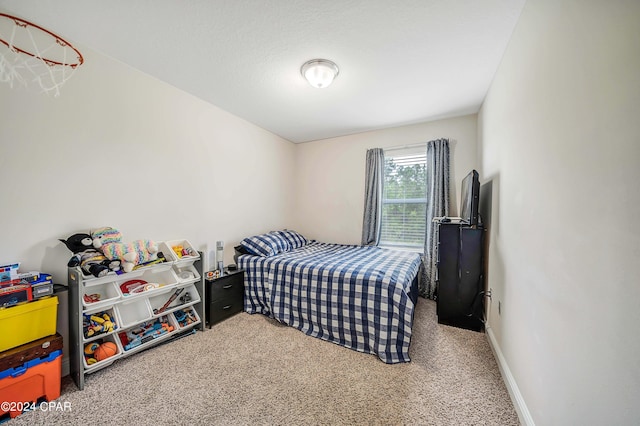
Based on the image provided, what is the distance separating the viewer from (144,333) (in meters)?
2.02

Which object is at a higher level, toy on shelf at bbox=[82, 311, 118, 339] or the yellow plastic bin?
the yellow plastic bin

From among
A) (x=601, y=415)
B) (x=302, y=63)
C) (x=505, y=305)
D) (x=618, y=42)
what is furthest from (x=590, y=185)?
(x=302, y=63)

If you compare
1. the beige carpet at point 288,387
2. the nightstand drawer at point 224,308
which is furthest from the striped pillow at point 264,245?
the beige carpet at point 288,387

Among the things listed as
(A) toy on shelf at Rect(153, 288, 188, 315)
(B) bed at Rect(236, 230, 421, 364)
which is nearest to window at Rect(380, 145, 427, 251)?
(B) bed at Rect(236, 230, 421, 364)

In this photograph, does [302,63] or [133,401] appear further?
[302,63]

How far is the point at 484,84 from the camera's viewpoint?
2379 mm

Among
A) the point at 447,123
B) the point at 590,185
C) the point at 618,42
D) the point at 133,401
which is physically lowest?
the point at 133,401

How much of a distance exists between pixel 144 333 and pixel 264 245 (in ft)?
4.64

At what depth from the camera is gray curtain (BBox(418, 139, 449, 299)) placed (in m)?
3.23

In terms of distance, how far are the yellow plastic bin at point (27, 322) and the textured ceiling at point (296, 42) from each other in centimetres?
190

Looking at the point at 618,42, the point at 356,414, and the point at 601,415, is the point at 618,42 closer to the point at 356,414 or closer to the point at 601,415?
the point at 601,415

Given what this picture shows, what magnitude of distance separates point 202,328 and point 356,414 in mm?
1731

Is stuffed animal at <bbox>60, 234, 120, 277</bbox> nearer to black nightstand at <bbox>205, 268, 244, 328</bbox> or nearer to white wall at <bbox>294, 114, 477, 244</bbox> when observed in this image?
black nightstand at <bbox>205, 268, 244, 328</bbox>

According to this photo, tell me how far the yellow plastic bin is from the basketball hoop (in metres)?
1.46
